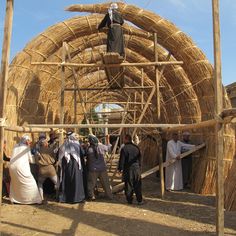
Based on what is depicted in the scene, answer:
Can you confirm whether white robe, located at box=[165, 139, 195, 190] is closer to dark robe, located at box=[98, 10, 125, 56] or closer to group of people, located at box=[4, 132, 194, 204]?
group of people, located at box=[4, 132, 194, 204]

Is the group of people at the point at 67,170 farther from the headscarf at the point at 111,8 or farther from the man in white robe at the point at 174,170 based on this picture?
the headscarf at the point at 111,8

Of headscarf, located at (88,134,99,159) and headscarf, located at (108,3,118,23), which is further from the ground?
headscarf, located at (108,3,118,23)

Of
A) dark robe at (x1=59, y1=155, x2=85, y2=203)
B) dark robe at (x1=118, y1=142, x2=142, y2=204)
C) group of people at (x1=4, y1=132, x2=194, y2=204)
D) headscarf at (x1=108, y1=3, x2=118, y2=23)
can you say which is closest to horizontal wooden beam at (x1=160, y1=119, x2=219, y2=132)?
dark robe at (x1=118, y1=142, x2=142, y2=204)

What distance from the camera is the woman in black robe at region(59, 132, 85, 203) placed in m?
7.23

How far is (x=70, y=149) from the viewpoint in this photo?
7.35 m

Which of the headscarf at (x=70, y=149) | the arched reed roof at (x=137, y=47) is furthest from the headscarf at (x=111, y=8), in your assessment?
the headscarf at (x=70, y=149)

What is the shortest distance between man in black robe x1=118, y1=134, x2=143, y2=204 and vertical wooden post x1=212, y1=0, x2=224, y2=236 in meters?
2.96

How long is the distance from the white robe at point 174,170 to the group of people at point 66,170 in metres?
1.78

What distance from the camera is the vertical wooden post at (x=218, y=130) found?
4.28 meters

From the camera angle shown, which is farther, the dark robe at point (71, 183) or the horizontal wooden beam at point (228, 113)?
the dark robe at point (71, 183)

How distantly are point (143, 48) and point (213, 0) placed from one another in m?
5.86

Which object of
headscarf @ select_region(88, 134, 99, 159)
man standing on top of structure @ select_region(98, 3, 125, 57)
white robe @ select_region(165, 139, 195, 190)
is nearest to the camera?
headscarf @ select_region(88, 134, 99, 159)

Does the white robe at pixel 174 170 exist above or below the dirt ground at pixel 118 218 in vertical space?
above

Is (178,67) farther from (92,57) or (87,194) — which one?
(87,194)
